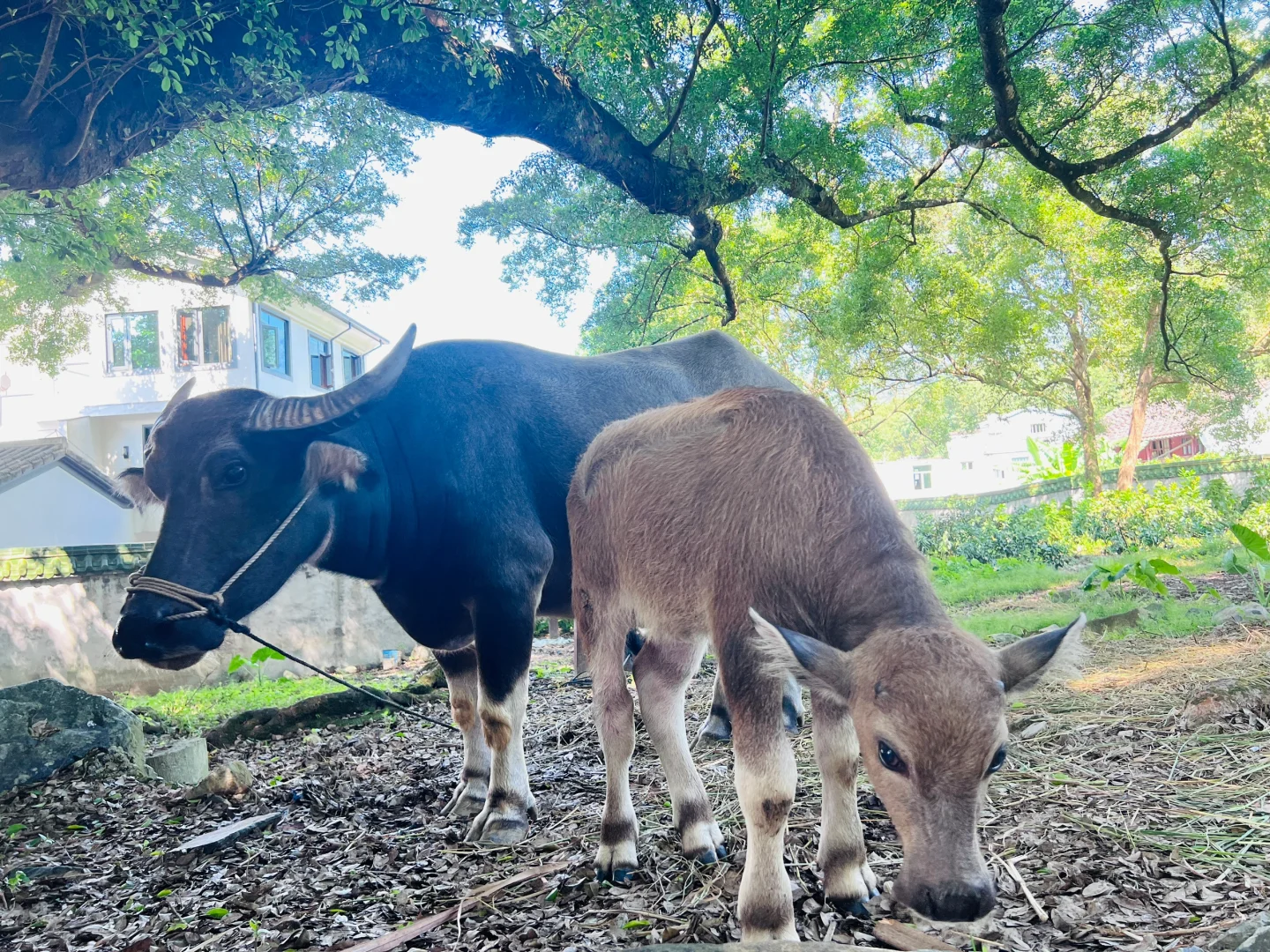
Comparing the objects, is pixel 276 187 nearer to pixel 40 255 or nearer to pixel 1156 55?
pixel 40 255

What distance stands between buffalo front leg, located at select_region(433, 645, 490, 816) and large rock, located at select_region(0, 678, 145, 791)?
7.77 feet

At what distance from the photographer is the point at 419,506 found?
420cm

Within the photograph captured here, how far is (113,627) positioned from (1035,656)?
12.3 meters

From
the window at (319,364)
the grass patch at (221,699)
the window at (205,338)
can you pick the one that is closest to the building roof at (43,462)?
the window at (205,338)

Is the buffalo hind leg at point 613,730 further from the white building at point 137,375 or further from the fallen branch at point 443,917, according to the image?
the white building at point 137,375

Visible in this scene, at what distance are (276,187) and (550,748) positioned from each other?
1027cm

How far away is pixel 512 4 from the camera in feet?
18.8

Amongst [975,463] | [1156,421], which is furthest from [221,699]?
[975,463]

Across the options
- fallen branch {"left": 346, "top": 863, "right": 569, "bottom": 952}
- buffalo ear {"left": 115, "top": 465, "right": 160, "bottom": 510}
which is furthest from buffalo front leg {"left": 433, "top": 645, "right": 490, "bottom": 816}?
buffalo ear {"left": 115, "top": 465, "right": 160, "bottom": 510}

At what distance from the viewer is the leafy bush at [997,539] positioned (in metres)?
18.0

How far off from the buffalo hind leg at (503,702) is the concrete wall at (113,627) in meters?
6.60

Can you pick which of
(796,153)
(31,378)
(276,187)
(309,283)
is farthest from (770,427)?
(31,378)

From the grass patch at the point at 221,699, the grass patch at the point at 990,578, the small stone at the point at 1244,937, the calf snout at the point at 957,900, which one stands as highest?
the calf snout at the point at 957,900

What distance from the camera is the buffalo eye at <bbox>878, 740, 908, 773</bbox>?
224cm
